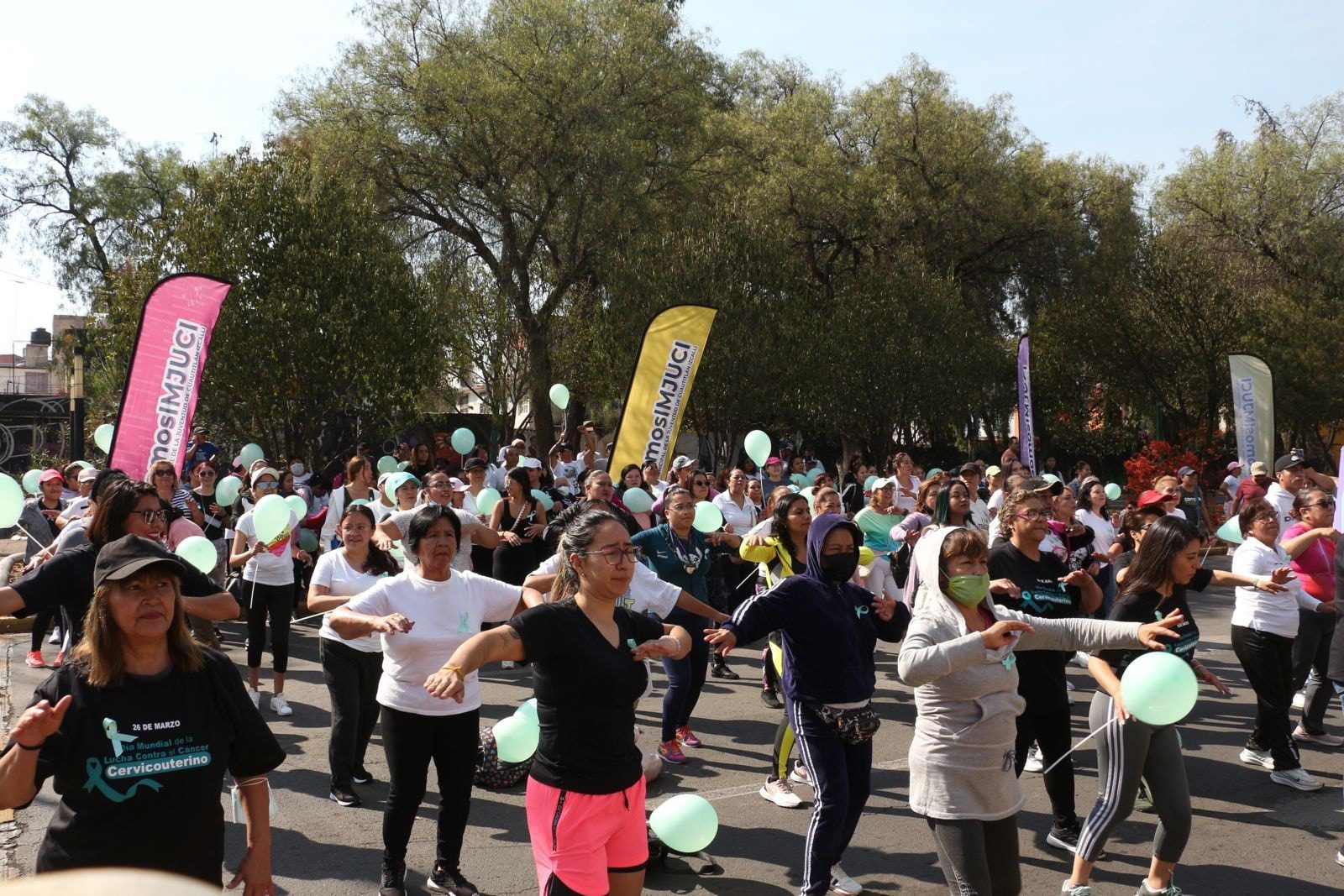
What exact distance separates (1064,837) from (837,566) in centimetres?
207

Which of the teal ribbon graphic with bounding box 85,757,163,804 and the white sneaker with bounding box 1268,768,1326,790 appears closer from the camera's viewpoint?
the teal ribbon graphic with bounding box 85,757,163,804

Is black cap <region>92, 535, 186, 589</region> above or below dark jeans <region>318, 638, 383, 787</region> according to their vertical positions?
above

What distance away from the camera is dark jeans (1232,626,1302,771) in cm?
717

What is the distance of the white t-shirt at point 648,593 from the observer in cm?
614

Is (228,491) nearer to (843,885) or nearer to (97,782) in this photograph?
(843,885)

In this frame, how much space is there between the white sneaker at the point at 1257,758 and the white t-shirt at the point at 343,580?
5414mm

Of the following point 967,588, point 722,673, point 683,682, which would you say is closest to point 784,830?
point 683,682

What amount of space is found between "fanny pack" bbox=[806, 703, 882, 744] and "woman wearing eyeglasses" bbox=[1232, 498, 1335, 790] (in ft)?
10.6

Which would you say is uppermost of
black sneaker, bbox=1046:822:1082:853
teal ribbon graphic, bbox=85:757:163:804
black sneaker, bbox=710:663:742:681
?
teal ribbon graphic, bbox=85:757:163:804

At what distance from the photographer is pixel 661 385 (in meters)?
15.1

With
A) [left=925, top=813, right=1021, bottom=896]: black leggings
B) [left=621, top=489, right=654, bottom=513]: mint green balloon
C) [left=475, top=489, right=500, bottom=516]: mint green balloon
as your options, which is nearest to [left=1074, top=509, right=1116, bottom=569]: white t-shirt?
[left=621, top=489, right=654, bottom=513]: mint green balloon

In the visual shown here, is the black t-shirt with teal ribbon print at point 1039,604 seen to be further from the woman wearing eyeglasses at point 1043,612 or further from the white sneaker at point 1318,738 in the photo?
the white sneaker at point 1318,738

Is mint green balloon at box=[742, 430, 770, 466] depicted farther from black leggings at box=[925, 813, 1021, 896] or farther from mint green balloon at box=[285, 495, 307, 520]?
black leggings at box=[925, 813, 1021, 896]

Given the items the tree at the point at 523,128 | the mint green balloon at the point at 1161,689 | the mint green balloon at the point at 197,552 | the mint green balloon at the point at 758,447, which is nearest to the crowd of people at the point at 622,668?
the mint green balloon at the point at 1161,689
